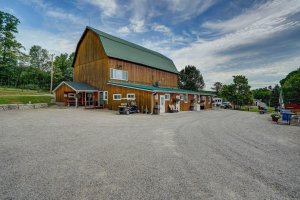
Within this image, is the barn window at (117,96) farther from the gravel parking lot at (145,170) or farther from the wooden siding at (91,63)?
the gravel parking lot at (145,170)

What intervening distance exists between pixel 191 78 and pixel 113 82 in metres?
36.2

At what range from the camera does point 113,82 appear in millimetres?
19672

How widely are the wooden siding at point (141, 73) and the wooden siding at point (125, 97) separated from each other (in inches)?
145

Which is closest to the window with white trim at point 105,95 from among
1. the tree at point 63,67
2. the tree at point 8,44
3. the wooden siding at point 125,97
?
the wooden siding at point 125,97

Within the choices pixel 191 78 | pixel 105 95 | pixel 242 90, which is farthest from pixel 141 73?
pixel 191 78

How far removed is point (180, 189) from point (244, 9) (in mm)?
18042

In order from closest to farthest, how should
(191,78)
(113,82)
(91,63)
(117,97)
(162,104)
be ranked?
(162,104), (117,97), (113,82), (91,63), (191,78)

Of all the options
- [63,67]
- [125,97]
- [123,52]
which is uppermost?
[63,67]

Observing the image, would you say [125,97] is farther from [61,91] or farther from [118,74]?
[61,91]

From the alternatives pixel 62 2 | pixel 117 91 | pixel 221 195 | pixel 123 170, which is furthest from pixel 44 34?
pixel 221 195

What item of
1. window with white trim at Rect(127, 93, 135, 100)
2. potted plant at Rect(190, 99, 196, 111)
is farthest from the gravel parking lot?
potted plant at Rect(190, 99, 196, 111)

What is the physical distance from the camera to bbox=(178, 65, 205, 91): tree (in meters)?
49.9

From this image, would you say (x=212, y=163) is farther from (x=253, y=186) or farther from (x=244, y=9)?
(x=244, y=9)

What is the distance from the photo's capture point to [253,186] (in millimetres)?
3094
